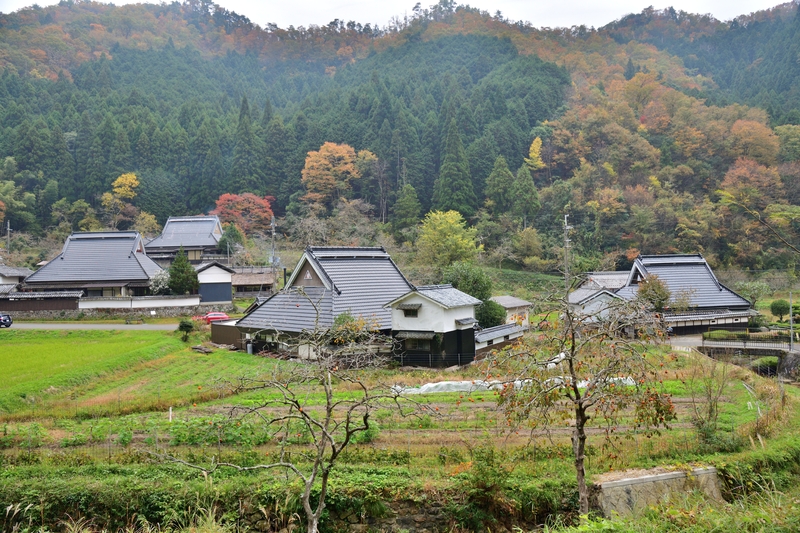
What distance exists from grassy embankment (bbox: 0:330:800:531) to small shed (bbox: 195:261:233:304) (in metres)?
18.1

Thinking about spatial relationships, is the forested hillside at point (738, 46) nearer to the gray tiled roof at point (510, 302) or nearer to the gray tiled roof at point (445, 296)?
the gray tiled roof at point (510, 302)

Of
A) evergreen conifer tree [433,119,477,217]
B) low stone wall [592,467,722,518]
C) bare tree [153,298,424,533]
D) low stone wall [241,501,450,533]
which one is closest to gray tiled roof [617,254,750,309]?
bare tree [153,298,424,533]

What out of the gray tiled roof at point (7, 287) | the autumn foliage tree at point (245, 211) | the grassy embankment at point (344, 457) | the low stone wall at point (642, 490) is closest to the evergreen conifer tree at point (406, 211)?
the autumn foliage tree at point (245, 211)

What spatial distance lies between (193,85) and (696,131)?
64.6 meters

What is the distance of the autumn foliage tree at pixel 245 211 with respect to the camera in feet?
168

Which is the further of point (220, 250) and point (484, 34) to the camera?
point (484, 34)

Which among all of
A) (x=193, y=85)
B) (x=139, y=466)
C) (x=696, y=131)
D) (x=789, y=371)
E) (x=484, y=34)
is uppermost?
(x=484, y=34)

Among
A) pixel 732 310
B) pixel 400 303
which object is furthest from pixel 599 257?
pixel 400 303

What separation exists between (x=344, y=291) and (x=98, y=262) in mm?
19620

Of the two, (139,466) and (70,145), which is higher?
(70,145)

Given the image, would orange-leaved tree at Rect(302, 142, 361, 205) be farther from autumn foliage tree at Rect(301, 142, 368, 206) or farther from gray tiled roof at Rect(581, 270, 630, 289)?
gray tiled roof at Rect(581, 270, 630, 289)

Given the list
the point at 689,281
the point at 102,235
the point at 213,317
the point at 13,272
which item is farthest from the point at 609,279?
the point at 13,272

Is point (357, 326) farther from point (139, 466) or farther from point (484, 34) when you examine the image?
point (484, 34)

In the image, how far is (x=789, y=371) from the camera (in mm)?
20328
